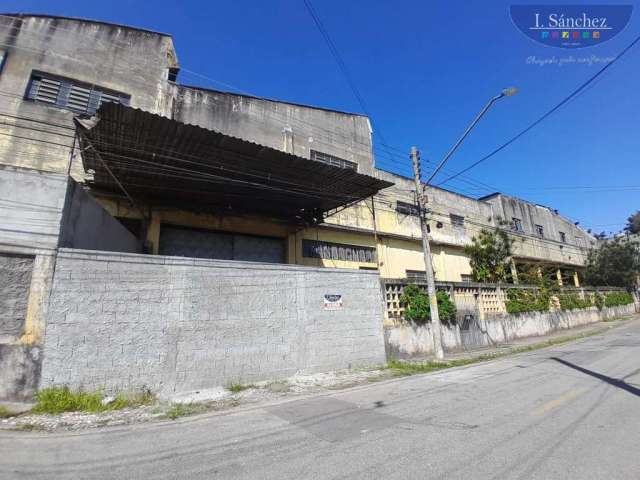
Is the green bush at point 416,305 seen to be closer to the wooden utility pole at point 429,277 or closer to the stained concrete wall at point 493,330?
the stained concrete wall at point 493,330

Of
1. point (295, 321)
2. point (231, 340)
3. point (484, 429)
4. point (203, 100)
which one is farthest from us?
point (203, 100)

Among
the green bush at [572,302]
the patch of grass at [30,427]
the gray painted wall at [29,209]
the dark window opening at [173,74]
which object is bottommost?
the patch of grass at [30,427]

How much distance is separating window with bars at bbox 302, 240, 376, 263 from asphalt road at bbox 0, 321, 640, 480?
821 cm

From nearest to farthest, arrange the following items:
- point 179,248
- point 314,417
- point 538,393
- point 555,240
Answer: point 314,417, point 538,393, point 179,248, point 555,240

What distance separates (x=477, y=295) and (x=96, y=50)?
61.4ft

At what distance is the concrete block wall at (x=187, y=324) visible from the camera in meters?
5.90

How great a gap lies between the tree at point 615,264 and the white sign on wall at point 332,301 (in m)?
34.6

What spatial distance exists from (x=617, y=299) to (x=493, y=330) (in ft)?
77.3

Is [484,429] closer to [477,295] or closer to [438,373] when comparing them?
[438,373]

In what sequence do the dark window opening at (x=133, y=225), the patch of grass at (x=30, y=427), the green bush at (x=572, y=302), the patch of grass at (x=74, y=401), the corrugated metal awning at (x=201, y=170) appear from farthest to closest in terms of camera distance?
the green bush at (x=572, y=302) → the dark window opening at (x=133, y=225) → the corrugated metal awning at (x=201, y=170) → the patch of grass at (x=74, y=401) → the patch of grass at (x=30, y=427)

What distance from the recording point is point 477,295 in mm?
15070

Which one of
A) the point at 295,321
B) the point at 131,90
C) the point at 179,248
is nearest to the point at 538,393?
the point at 295,321

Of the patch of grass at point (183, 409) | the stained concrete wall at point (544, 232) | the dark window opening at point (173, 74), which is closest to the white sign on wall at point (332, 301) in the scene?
the patch of grass at point (183, 409)

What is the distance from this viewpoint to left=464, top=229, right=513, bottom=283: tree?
19625mm
